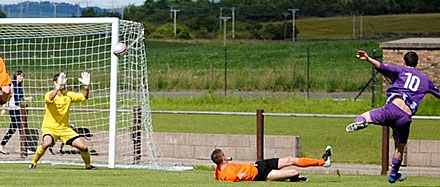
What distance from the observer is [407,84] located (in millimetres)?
13820

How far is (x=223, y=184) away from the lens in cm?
1441

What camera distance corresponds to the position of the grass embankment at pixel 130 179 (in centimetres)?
1460

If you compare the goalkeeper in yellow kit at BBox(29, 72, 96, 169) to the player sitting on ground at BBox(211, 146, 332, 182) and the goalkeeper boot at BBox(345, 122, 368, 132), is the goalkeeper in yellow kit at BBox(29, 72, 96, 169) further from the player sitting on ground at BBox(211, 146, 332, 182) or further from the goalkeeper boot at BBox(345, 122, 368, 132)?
the goalkeeper boot at BBox(345, 122, 368, 132)

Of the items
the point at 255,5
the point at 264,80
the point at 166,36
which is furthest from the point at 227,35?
the point at 264,80

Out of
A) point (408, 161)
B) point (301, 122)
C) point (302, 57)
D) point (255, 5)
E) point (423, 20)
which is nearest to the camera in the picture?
point (408, 161)

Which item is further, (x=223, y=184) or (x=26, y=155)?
(x=26, y=155)

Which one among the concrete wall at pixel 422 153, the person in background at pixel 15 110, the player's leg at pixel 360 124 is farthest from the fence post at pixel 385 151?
the person in background at pixel 15 110

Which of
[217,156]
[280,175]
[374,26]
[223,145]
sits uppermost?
[217,156]

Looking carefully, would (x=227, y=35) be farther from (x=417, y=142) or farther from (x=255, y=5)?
(x=417, y=142)

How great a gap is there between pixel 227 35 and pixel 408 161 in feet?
210

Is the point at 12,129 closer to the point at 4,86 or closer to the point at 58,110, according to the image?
the point at 58,110

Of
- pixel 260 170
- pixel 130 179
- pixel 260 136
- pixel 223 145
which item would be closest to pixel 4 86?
pixel 130 179

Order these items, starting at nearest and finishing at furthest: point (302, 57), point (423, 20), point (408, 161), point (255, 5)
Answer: point (408, 161), point (302, 57), point (423, 20), point (255, 5)

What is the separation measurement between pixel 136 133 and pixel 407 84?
7.94 meters
